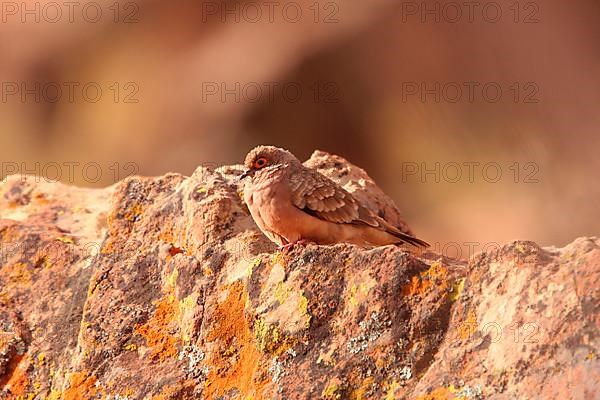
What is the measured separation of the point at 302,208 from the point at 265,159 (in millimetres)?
558

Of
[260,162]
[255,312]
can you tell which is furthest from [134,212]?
[255,312]

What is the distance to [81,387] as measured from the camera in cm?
543

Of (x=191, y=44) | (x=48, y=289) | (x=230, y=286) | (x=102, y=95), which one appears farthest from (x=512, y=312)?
(x=102, y=95)

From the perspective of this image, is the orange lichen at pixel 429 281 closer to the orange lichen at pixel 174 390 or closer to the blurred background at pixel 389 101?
the orange lichen at pixel 174 390

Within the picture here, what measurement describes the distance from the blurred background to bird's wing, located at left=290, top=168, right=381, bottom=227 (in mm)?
8924

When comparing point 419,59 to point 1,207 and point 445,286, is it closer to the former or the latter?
point 1,207

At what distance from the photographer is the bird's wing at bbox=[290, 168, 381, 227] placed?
21.0 ft

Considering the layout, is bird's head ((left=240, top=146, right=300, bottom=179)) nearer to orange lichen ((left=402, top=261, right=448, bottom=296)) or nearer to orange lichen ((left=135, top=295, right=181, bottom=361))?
orange lichen ((left=135, top=295, right=181, bottom=361))

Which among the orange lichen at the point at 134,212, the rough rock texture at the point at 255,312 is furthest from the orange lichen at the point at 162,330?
the orange lichen at the point at 134,212

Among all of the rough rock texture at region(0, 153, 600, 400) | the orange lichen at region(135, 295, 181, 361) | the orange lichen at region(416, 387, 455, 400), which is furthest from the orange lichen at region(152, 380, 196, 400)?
the orange lichen at region(416, 387, 455, 400)

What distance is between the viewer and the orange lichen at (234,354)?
5.00 metres

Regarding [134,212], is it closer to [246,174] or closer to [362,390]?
[246,174]

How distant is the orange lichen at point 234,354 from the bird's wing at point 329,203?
1.13 m

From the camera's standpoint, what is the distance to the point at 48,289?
6.25 metres
